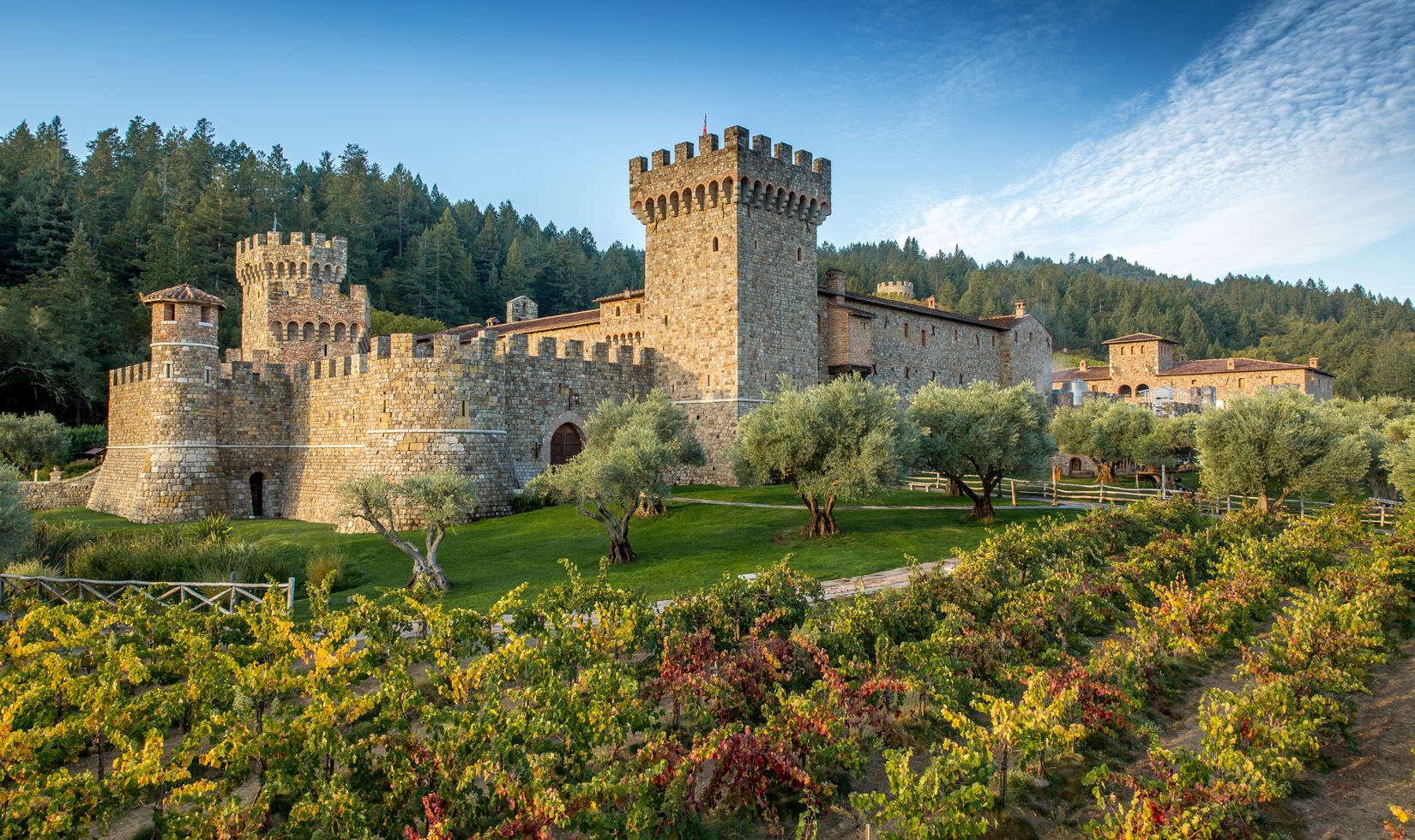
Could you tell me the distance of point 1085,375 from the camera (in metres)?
72.2

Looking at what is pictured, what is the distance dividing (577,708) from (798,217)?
25.8 meters

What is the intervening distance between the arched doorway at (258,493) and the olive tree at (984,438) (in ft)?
78.3

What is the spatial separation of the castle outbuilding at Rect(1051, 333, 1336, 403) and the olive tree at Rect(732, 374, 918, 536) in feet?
153

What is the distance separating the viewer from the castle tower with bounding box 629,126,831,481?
28703 mm

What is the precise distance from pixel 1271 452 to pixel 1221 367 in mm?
44989

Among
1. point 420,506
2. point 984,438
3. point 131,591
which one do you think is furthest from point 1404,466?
point 131,591

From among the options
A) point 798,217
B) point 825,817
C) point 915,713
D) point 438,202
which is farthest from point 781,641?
point 438,202

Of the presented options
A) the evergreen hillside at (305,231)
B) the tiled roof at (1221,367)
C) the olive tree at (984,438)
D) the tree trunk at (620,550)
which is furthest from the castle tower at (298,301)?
the tiled roof at (1221,367)

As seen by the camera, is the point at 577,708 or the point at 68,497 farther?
the point at 68,497

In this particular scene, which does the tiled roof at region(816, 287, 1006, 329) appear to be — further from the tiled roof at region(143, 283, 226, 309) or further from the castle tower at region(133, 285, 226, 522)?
the castle tower at region(133, 285, 226, 522)

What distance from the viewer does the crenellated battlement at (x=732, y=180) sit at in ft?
93.2

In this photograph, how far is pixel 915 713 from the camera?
9922mm

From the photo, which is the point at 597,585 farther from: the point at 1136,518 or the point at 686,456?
the point at 1136,518

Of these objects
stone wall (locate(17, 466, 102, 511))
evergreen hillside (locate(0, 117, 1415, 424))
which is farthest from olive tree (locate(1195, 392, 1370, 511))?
evergreen hillside (locate(0, 117, 1415, 424))
